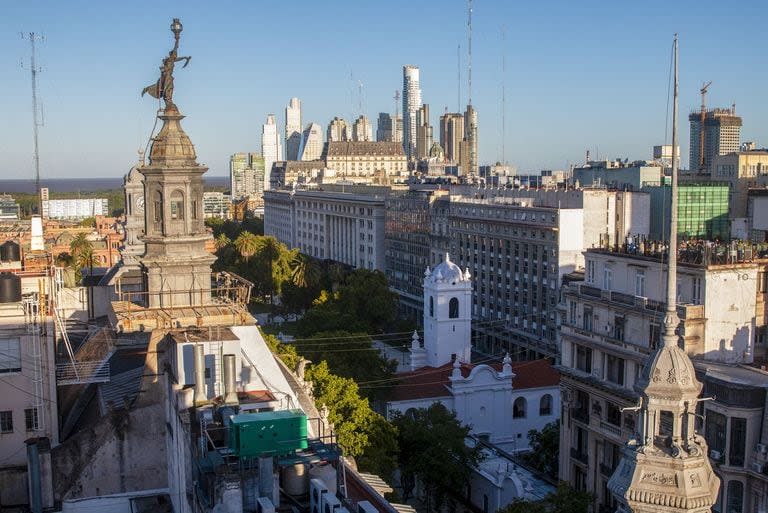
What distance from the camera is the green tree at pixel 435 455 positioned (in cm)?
4269

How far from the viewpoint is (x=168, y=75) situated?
35.1 metres

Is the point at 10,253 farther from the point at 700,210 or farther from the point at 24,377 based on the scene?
the point at 700,210

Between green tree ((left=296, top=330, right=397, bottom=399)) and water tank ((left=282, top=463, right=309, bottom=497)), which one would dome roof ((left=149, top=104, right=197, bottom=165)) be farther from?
green tree ((left=296, top=330, right=397, bottom=399))

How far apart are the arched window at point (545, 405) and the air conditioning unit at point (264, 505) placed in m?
44.4

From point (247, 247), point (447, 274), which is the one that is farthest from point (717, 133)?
point (447, 274)

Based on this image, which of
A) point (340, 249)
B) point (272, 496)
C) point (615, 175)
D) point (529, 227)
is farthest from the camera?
point (340, 249)

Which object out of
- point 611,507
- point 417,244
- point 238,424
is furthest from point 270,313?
point 238,424

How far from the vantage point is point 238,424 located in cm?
1622

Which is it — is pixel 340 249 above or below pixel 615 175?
below

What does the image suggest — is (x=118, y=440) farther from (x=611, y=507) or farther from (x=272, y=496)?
(x=611, y=507)

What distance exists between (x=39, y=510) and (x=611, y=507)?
85.5 feet

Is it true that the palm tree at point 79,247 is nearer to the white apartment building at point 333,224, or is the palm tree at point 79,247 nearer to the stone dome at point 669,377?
the white apartment building at point 333,224

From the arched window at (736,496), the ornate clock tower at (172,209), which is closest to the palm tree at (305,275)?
the ornate clock tower at (172,209)

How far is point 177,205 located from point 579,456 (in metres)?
22.6
